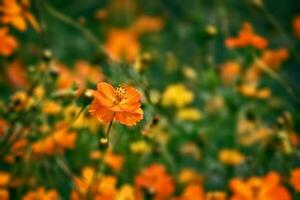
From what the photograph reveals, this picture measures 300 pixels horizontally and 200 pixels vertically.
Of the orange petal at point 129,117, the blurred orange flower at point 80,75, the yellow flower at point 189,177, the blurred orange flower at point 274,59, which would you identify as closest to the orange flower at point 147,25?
the blurred orange flower at point 80,75

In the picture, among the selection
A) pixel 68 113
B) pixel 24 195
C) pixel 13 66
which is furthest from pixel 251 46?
pixel 13 66

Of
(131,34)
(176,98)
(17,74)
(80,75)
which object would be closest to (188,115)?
(176,98)

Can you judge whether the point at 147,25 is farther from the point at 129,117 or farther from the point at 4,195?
the point at 129,117

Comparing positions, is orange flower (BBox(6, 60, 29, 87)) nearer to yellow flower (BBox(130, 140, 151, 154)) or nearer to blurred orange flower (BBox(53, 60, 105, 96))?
blurred orange flower (BBox(53, 60, 105, 96))

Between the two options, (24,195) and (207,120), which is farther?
(207,120)

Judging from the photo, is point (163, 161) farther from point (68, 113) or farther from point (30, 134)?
point (30, 134)

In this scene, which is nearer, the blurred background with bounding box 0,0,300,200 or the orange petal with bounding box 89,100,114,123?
the orange petal with bounding box 89,100,114,123

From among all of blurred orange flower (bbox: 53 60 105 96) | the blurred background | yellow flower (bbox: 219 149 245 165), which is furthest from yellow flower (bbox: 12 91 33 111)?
yellow flower (bbox: 219 149 245 165)
